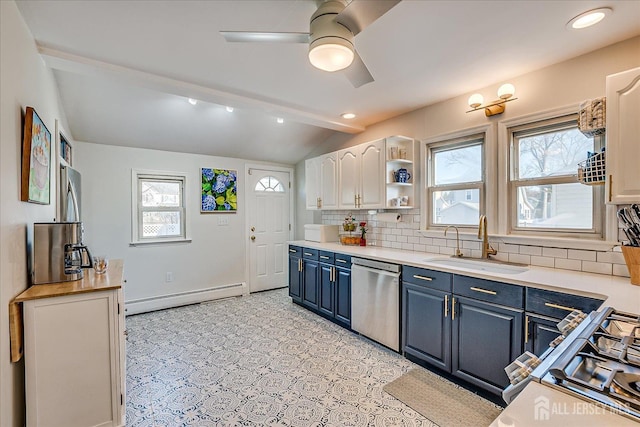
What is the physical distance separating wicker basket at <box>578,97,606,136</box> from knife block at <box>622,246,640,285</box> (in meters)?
0.79

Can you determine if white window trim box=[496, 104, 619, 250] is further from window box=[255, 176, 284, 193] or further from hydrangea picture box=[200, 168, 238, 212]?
hydrangea picture box=[200, 168, 238, 212]

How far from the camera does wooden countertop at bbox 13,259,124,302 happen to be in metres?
1.62

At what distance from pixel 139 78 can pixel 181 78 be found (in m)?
0.32

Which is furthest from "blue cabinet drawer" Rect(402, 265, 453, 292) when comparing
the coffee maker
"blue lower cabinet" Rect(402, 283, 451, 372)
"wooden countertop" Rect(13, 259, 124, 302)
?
the coffee maker

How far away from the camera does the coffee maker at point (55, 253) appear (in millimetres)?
1809

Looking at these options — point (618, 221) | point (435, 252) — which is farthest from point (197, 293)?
point (618, 221)

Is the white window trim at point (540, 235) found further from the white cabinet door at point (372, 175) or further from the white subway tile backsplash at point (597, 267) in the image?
the white cabinet door at point (372, 175)

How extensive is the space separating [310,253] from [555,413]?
3337 mm

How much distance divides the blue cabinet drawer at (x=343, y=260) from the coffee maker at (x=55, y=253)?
2.36 meters

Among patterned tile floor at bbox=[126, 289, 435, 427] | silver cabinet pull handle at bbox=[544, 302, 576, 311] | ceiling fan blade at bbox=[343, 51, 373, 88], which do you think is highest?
ceiling fan blade at bbox=[343, 51, 373, 88]

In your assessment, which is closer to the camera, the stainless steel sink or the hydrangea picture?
the stainless steel sink

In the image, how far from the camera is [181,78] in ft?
8.34

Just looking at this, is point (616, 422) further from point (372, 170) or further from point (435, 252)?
point (372, 170)

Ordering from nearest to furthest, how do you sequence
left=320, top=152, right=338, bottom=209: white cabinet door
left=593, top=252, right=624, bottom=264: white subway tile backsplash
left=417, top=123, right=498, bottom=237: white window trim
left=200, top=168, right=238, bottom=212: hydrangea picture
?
left=593, top=252, right=624, bottom=264: white subway tile backsplash → left=417, top=123, right=498, bottom=237: white window trim → left=320, top=152, right=338, bottom=209: white cabinet door → left=200, top=168, right=238, bottom=212: hydrangea picture
